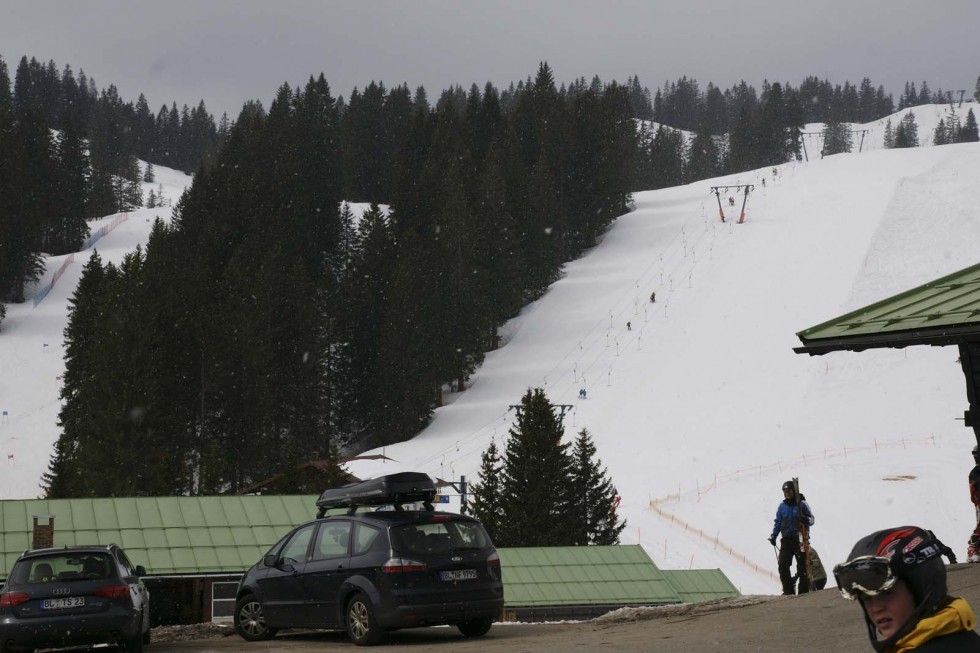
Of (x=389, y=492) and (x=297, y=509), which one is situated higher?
(x=389, y=492)

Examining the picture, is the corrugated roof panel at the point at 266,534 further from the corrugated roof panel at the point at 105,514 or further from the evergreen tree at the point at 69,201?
the evergreen tree at the point at 69,201

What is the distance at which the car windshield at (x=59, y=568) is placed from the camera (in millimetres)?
12133

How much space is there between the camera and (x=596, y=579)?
3116 centimetres

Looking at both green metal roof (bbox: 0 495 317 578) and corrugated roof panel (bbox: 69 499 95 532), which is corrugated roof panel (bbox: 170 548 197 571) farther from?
corrugated roof panel (bbox: 69 499 95 532)

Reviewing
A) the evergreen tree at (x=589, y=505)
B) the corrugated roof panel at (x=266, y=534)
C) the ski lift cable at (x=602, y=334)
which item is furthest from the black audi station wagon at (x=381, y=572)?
the ski lift cable at (x=602, y=334)

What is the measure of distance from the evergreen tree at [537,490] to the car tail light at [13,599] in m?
31.1

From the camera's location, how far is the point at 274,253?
67938 millimetres

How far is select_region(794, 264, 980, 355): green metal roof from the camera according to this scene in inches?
459

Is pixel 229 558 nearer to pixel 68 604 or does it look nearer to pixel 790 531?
pixel 68 604

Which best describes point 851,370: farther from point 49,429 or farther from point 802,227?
point 49,429

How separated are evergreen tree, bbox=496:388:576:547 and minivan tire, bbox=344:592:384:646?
3010 centimetres

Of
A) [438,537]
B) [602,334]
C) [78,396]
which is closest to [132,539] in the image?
[438,537]

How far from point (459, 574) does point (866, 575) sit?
914 centimetres

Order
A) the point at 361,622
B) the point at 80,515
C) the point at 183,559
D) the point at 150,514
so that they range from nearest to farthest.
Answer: the point at 361,622
the point at 183,559
the point at 80,515
the point at 150,514
